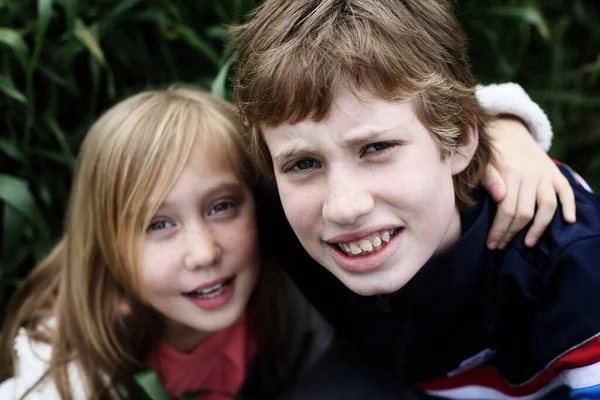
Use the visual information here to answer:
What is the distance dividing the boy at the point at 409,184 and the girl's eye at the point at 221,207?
0.20 metres

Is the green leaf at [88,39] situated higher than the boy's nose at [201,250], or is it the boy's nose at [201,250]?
the green leaf at [88,39]

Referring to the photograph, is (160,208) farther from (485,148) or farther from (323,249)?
(485,148)

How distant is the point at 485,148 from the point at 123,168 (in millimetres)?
715

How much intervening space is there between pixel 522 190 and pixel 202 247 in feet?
2.03

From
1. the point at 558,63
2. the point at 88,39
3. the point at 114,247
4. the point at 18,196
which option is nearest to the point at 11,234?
the point at 18,196

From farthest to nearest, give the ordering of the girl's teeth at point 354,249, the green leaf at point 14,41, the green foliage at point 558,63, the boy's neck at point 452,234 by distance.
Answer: the green foliage at point 558,63
the green leaf at point 14,41
the boy's neck at point 452,234
the girl's teeth at point 354,249

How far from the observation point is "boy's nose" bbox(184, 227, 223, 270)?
131cm

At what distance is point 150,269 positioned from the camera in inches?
52.8

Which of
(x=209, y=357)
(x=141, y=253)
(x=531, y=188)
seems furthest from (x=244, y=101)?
(x=209, y=357)

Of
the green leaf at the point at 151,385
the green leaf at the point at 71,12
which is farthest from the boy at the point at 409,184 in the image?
the green leaf at the point at 71,12

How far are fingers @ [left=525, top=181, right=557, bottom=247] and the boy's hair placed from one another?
0.19 meters

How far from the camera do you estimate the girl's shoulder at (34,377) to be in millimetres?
1372

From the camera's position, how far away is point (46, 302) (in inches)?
62.6

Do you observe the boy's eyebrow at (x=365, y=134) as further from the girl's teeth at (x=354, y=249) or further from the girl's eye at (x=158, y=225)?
the girl's eye at (x=158, y=225)
